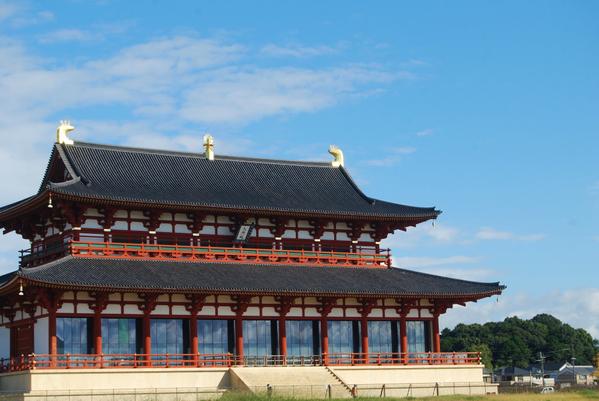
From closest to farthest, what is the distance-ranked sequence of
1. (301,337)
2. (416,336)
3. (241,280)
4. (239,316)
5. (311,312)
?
(241,280)
(239,316)
(301,337)
(311,312)
(416,336)

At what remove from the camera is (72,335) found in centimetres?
5050

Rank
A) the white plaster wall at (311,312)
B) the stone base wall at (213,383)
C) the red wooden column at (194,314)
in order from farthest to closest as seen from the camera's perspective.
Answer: the white plaster wall at (311,312) → the red wooden column at (194,314) → the stone base wall at (213,383)

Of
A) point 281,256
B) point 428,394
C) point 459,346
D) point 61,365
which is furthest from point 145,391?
point 459,346

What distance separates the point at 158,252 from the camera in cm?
5488

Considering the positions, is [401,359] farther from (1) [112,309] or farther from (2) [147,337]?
(1) [112,309]

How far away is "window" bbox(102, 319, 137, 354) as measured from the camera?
5122 cm

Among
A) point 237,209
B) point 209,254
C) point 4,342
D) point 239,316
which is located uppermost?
point 237,209

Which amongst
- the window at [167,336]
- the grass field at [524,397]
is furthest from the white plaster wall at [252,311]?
the grass field at [524,397]

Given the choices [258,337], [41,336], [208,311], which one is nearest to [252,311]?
[258,337]

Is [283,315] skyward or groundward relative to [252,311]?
groundward

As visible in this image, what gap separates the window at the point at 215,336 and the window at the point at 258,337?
3.03 feet

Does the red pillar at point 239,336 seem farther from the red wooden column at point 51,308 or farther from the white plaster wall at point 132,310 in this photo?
the red wooden column at point 51,308

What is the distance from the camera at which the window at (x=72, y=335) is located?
50.1 m

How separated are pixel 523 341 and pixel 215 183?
107904 millimetres
